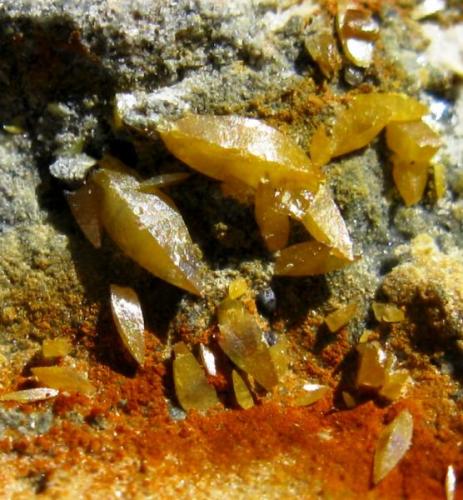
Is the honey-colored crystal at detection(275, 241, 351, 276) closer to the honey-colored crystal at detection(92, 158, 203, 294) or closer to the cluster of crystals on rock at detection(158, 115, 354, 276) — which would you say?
the cluster of crystals on rock at detection(158, 115, 354, 276)

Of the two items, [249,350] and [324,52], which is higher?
[324,52]

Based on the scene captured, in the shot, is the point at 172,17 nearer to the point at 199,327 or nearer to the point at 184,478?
the point at 199,327

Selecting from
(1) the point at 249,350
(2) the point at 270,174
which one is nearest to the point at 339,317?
(1) the point at 249,350

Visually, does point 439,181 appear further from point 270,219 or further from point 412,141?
point 270,219

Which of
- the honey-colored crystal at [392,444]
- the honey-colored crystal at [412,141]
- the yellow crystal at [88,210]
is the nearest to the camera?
the honey-colored crystal at [392,444]

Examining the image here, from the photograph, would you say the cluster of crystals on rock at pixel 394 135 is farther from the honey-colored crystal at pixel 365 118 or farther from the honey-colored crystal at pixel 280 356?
the honey-colored crystal at pixel 280 356

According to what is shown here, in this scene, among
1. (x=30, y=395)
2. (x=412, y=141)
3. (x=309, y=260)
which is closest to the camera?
(x=30, y=395)

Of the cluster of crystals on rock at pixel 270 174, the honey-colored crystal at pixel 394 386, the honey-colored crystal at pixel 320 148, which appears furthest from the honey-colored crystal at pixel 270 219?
the honey-colored crystal at pixel 394 386
